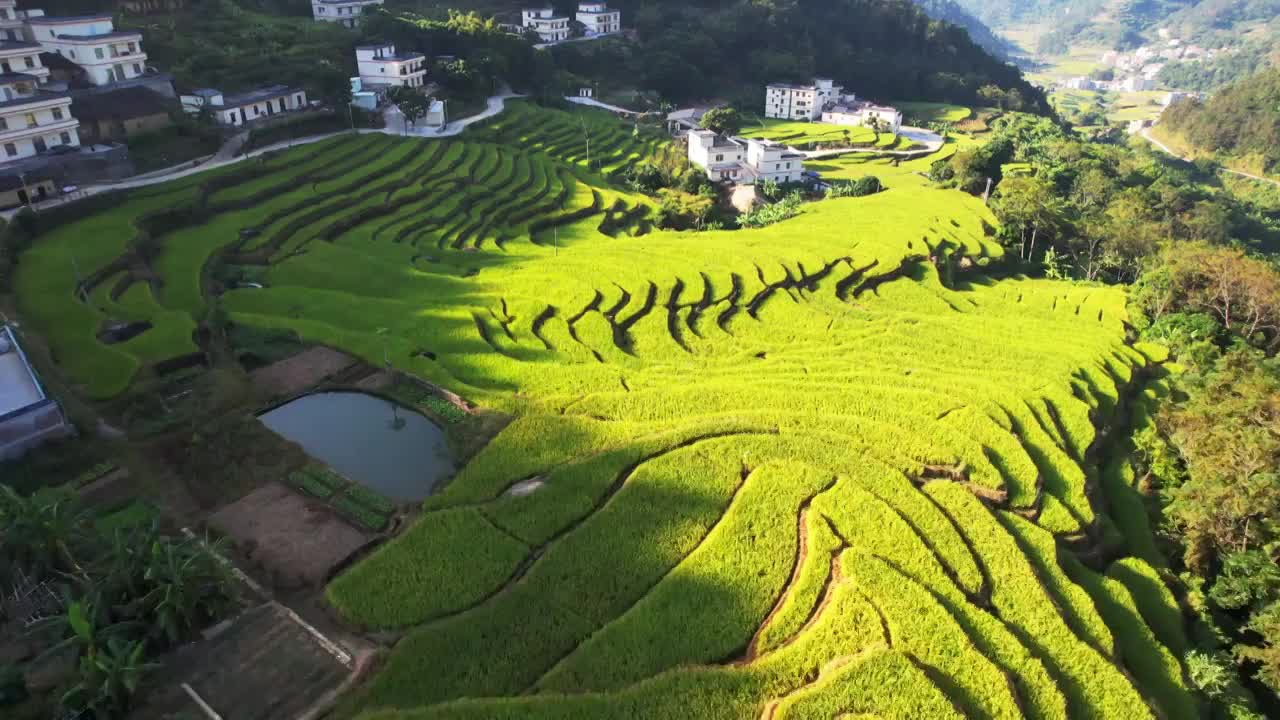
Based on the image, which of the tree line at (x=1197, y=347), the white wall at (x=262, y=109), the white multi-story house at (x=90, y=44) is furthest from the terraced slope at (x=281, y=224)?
the tree line at (x=1197, y=347)

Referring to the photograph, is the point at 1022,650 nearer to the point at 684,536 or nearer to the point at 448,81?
the point at 684,536

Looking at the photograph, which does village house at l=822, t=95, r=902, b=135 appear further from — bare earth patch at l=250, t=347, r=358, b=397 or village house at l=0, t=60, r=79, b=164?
village house at l=0, t=60, r=79, b=164

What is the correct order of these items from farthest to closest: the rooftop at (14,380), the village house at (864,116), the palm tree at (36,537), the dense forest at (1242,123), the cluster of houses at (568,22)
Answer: the dense forest at (1242,123) < the cluster of houses at (568,22) < the village house at (864,116) < the rooftop at (14,380) < the palm tree at (36,537)

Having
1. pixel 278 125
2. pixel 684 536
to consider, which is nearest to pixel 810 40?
pixel 278 125

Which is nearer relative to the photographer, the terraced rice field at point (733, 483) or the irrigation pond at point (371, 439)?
the terraced rice field at point (733, 483)

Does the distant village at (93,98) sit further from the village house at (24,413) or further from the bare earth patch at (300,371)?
the bare earth patch at (300,371)

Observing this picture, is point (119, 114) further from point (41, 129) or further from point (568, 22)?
point (568, 22)

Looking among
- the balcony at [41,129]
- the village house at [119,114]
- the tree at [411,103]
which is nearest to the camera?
the balcony at [41,129]

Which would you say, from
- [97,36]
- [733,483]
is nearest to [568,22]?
[97,36]
